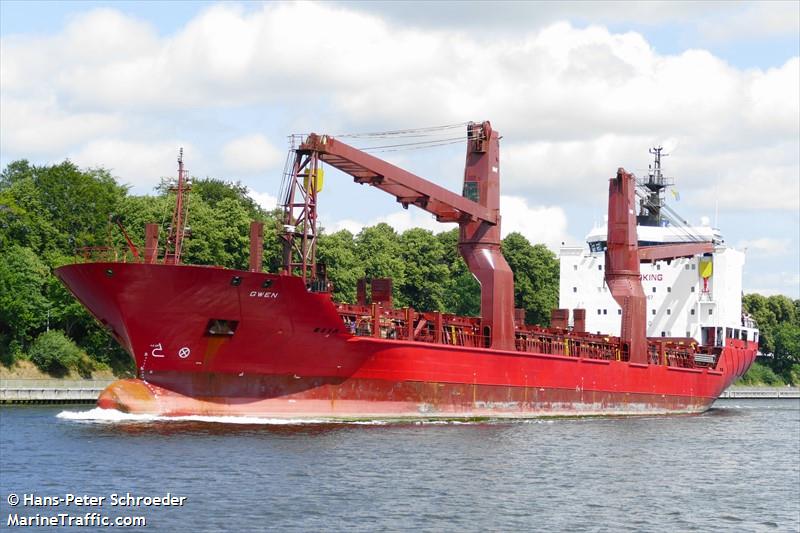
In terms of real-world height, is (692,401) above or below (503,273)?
below

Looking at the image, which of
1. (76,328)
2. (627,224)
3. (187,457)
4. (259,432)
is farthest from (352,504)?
(76,328)

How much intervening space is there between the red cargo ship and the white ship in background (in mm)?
10371

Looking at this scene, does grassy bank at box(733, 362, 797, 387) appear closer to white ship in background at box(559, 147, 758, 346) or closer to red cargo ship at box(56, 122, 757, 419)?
white ship in background at box(559, 147, 758, 346)

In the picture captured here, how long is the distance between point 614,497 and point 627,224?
26.6 meters

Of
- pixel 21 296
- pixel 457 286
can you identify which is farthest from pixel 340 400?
pixel 457 286

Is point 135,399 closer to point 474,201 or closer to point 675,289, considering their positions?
point 474,201

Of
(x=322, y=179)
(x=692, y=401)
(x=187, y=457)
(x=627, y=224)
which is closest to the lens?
(x=187, y=457)

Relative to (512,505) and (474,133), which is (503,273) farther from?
(512,505)

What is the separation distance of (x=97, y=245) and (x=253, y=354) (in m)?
32.5

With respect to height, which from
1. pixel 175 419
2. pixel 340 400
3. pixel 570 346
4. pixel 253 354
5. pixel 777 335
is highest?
pixel 777 335

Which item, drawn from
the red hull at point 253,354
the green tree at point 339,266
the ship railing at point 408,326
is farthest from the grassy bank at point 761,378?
the red hull at point 253,354

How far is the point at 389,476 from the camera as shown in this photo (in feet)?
85.1

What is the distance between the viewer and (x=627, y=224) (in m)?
50.4

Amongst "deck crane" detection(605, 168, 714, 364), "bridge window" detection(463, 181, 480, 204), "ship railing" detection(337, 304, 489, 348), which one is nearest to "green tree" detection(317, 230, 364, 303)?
"deck crane" detection(605, 168, 714, 364)
